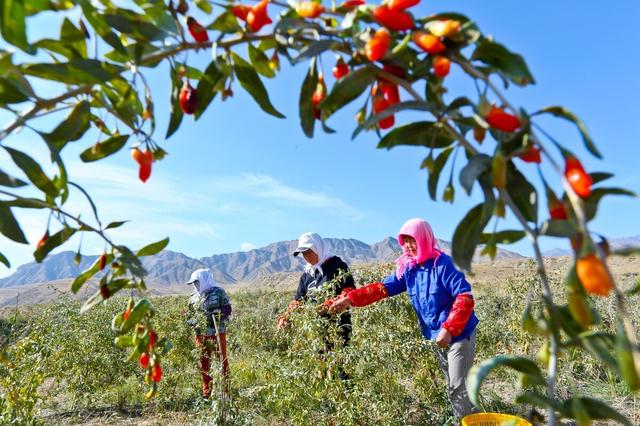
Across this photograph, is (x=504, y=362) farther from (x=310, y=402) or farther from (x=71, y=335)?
(x=71, y=335)

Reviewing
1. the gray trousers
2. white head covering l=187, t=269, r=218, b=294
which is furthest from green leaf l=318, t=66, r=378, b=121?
white head covering l=187, t=269, r=218, b=294

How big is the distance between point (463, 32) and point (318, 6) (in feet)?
0.63

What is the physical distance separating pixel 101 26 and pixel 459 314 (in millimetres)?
2240

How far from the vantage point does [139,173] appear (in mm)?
882

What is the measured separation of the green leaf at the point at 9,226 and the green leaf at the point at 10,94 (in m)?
0.19

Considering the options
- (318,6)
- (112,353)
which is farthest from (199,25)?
(112,353)

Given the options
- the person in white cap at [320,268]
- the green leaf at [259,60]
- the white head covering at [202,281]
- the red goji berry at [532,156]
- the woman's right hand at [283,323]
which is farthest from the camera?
the white head covering at [202,281]

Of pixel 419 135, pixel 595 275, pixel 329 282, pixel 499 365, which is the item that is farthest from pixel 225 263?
pixel 595 275

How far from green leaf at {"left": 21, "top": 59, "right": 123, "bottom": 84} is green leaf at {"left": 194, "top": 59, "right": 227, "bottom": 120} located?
13cm

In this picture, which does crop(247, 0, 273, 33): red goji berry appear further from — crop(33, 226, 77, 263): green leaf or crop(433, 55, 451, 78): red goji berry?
crop(33, 226, 77, 263): green leaf

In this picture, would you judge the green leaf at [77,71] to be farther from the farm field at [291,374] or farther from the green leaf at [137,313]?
the farm field at [291,374]

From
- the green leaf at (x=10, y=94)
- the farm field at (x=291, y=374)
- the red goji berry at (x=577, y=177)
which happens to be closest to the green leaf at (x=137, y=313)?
the green leaf at (x=10, y=94)

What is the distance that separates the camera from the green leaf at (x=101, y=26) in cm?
64

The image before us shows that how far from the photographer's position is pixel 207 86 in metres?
0.74
